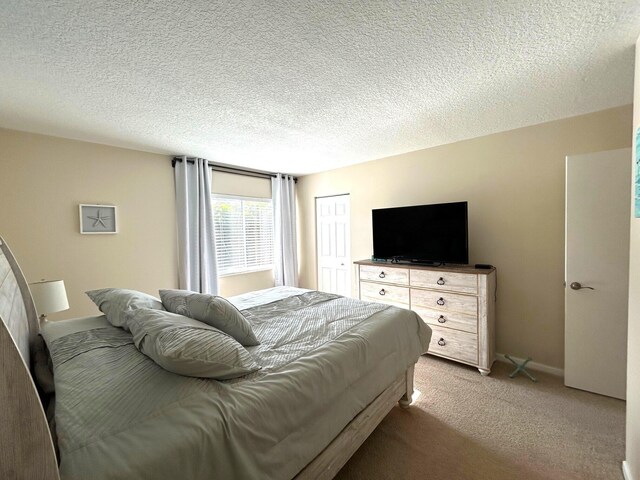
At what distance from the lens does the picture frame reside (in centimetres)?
282

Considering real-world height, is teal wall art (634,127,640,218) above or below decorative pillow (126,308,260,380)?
above

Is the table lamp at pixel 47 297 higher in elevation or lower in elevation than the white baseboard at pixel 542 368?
higher

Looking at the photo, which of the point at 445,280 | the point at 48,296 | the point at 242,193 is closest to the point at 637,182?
the point at 445,280

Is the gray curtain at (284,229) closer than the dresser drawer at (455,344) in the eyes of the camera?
No

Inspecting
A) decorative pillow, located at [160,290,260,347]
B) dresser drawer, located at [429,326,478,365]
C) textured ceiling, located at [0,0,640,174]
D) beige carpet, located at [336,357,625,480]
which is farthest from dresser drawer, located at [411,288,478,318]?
decorative pillow, located at [160,290,260,347]

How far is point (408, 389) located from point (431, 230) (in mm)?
1685

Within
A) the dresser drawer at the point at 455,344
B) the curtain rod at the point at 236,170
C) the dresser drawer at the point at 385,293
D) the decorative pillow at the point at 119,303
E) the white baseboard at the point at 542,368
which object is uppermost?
the curtain rod at the point at 236,170

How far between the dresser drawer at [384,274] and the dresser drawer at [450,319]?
0.34 metres

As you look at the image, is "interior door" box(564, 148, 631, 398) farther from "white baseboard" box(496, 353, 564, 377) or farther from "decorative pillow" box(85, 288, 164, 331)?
"decorative pillow" box(85, 288, 164, 331)

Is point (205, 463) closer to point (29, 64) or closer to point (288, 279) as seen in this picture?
point (29, 64)

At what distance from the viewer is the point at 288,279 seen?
4695 mm

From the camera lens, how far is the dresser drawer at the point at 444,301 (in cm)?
271

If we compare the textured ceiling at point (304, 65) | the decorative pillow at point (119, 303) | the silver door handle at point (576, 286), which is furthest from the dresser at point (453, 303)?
the decorative pillow at point (119, 303)

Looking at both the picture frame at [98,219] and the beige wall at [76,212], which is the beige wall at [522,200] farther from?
the picture frame at [98,219]
